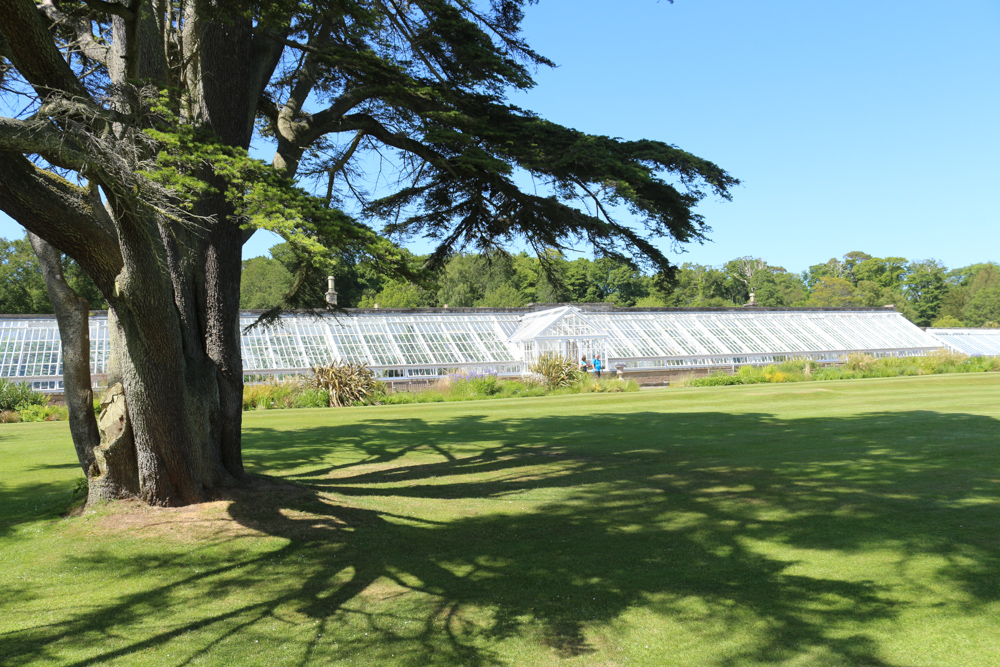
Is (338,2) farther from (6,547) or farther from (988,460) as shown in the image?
(988,460)

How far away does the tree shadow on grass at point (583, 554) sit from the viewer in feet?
13.9

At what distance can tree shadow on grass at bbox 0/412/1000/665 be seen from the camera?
4242mm

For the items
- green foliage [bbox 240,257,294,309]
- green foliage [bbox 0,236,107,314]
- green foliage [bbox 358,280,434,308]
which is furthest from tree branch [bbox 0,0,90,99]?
green foliage [bbox 240,257,294,309]

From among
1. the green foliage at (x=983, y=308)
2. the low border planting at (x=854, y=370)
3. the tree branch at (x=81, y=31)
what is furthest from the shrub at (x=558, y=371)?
the green foliage at (x=983, y=308)

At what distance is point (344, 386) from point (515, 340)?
35.1ft

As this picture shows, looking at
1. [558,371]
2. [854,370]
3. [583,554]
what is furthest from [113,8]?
[854,370]

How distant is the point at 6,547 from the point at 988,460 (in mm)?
10652

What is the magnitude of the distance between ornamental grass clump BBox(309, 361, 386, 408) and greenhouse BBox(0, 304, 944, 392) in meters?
2.09

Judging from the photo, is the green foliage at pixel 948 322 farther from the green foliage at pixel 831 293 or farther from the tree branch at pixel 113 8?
the tree branch at pixel 113 8

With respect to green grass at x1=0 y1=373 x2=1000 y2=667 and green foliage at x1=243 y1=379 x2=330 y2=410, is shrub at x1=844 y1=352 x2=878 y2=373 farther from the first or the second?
green foliage at x1=243 y1=379 x2=330 y2=410

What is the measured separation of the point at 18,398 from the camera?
774 inches

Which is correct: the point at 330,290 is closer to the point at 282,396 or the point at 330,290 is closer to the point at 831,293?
the point at 282,396

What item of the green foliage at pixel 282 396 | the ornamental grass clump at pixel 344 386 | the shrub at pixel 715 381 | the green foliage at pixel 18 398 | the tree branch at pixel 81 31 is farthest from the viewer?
Result: the shrub at pixel 715 381

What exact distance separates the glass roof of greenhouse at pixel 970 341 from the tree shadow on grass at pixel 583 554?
115 feet
